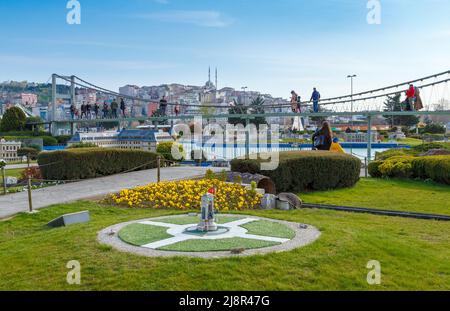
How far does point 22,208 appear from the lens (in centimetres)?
1000

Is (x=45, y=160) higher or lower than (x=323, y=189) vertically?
higher

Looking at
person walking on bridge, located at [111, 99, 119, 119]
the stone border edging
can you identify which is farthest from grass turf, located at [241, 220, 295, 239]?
person walking on bridge, located at [111, 99, 119, 119]

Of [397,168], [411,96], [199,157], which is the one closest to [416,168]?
[397,168]

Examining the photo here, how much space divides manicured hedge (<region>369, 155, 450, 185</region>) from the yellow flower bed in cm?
789

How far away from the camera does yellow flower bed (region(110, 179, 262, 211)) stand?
10.2 m

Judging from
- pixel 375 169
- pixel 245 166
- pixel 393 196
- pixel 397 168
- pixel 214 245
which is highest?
pixel 245 166

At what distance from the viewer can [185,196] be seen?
1050cm

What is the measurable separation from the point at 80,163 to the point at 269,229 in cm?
855

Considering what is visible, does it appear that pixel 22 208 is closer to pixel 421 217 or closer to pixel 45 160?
pixel 45 160

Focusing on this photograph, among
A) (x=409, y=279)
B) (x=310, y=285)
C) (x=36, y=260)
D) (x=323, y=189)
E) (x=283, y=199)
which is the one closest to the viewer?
(x=310, y=285)

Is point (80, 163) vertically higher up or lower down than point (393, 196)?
higher up

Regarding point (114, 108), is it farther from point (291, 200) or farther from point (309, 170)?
point (291, 200)
